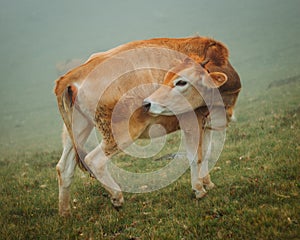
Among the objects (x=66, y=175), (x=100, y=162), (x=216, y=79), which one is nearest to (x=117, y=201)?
(x=100, y=162)

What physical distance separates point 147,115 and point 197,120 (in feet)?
3.18

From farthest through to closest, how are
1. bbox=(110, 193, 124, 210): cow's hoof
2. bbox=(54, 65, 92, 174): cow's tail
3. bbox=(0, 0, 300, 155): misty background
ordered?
bbox=(0, 0, 300, 155): misty background → bbox=(110, 193, 124, 210): cow's hoof → bbox=(54, 65, 92, 174): cow's tail

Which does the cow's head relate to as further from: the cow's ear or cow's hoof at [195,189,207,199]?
cow's hoof at [195,189,207,199]

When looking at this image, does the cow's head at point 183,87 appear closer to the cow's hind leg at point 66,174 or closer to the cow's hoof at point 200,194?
the cow's hoof at point 200,194

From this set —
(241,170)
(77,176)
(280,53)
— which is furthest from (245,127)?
(280,53)

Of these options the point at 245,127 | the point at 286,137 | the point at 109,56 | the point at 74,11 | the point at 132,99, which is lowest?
the point at 74,11

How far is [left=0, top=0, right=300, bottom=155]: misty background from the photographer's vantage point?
1228 inches

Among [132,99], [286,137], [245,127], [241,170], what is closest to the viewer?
[132,99]

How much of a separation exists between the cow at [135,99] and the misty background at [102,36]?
15479mm

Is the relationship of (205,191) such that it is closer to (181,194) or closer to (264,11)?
(181,194)

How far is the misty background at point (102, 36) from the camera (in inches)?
1228

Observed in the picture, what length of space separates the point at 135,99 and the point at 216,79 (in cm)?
136

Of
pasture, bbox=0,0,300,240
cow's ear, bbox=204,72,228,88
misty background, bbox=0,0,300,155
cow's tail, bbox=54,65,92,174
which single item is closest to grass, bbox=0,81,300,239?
pasture, bbox=0,0,300,240

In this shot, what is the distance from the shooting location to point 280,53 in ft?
119
